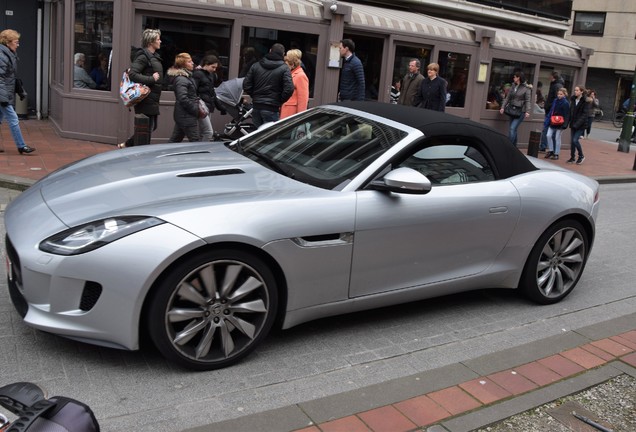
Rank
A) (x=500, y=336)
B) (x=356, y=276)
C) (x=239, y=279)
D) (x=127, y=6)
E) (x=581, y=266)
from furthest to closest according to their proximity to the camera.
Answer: (x=127, y=6), (x=581, y=266), (x=500, y=336), (x=356, y=276), (x=239, y=279)

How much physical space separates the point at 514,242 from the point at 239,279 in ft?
7.25

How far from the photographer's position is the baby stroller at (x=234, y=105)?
429 inches

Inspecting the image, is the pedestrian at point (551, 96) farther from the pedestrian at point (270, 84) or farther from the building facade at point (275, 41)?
the pedestrian at point (270, 84)

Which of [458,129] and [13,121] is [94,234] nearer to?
[458,129]

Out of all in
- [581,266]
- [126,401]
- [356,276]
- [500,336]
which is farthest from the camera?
[581,266]

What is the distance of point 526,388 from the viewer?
11.4ft

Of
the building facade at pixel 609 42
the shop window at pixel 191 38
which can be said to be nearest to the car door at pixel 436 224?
the shop window at pixel 191 38

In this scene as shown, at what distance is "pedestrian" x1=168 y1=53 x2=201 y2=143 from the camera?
8.39 meters

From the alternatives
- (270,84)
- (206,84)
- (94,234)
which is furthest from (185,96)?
(94,234)

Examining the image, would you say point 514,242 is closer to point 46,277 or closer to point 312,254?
point 312,254

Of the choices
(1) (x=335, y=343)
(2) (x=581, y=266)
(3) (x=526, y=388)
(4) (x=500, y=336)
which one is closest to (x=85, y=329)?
(1) (x=335, y=343)

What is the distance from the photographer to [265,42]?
1183cm

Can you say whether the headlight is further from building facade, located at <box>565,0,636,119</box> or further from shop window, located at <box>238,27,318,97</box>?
building facade, located at <box>565,0,636,119</box>

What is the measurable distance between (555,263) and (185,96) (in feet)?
Result: 17.7
